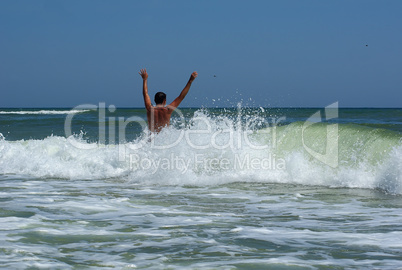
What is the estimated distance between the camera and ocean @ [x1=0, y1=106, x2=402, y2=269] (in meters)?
3.64

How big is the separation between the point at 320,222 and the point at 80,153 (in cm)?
692

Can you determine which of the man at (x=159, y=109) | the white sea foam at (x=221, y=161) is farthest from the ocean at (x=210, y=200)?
the man at (x=159, y=109)

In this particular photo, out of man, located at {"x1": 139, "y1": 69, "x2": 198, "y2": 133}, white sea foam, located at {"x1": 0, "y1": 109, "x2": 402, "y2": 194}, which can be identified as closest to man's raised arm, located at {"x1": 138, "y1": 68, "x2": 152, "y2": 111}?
man, located at {"x1": 139, "y1": 69, "x2": 198, "y2": 133}

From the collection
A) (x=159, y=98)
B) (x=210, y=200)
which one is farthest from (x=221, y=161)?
(x=210, y=200)

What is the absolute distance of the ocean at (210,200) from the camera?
3641mm

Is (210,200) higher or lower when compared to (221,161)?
lower

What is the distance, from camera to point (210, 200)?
6.12 meters

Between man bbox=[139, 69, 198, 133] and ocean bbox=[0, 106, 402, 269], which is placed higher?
man bbox=[139, 69, 198, 133]

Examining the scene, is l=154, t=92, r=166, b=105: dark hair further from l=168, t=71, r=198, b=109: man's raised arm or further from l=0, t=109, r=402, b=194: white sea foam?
l=0, t=109, r=402, b=194: white sea foam

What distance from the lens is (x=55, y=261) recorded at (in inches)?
137

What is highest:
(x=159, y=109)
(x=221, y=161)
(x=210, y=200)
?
(x=159, y=109)

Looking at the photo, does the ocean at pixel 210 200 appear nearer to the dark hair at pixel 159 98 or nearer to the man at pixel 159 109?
the man at pixel 159 109

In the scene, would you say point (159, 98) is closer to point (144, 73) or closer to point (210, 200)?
point (144, 73)

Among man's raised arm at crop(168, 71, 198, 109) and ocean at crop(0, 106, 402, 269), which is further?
man's raised arm at crop(168, 71, 198, 109)
